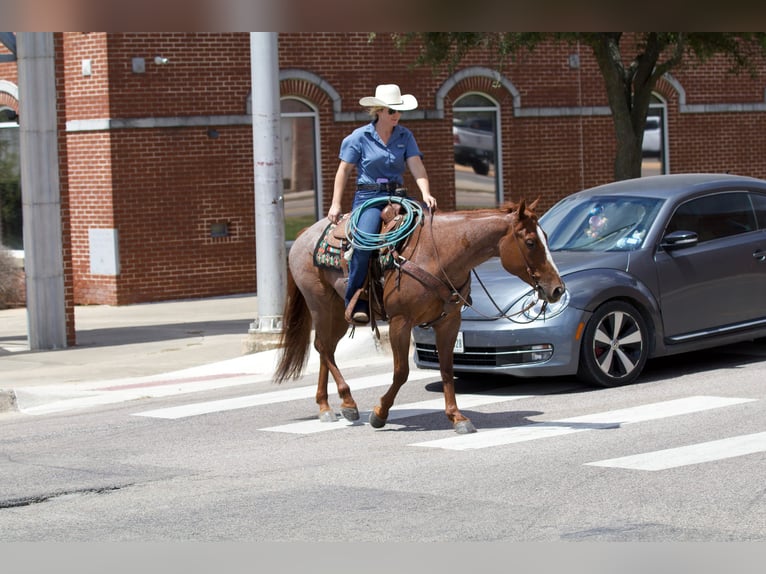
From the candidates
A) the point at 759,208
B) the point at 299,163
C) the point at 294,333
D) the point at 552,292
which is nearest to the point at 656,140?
the point at 299,163

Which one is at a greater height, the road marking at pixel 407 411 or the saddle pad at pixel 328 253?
the saddle pad at pixel 328 253

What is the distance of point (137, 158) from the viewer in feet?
64.3

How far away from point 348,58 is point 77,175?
16.7 feet

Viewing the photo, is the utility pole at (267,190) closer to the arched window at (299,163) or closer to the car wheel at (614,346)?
the car wheel at (614,346)

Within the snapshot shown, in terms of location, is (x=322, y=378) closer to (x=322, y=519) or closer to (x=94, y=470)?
(x=94, y=470)

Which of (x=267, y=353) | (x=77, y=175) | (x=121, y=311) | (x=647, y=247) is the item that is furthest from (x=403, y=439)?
(x=77, y=175)

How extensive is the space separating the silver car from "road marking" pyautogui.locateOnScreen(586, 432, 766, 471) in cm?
204

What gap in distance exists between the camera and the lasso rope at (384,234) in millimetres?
8734

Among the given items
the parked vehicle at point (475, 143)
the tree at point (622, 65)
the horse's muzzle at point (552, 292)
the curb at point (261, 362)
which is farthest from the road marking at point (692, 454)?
the parked vehicle at point (475, 143)

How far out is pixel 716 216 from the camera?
1149 centimetres

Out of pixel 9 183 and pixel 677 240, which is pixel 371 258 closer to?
pixel 677 240

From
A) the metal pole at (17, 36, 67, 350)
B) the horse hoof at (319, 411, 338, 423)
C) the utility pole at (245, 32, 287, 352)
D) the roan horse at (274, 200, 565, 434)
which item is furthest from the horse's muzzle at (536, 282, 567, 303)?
the metal pole at (17, 36, 67, 350)

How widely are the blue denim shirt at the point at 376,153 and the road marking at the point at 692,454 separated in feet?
8.88

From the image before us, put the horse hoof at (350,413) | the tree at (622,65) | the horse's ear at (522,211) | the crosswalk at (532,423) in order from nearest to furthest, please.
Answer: the crosswalk at (532,423) < the horse's ear at (522,211) < the horse hoof at (350,413) < the tree at (622,65)
